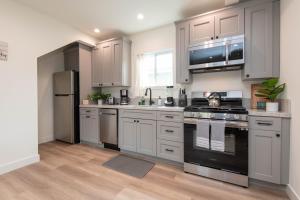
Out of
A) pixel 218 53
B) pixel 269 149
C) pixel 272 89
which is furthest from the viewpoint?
pixel 218 53

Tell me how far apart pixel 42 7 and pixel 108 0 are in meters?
1.26

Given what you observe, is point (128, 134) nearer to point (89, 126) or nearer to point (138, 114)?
point (138, 114)

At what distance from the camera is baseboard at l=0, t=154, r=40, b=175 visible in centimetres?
222

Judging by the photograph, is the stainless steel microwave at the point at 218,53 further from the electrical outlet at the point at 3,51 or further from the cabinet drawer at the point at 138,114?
the electrical outlet at the point at 3,51

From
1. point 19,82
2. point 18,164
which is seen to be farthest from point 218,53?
point 18,164

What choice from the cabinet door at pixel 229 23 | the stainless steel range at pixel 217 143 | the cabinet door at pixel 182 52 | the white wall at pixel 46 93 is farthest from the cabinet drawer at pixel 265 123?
the white wall at pixel 46 93

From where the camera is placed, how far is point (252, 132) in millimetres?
1906

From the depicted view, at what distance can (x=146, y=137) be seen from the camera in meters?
2.70

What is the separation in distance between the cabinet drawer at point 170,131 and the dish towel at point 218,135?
0.50m

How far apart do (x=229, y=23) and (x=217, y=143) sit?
1.85m

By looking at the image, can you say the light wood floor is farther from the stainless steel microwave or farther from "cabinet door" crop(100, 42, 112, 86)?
"cabinet door" crop(100, 42, 112, 86)

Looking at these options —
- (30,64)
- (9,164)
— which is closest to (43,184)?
(9,164)

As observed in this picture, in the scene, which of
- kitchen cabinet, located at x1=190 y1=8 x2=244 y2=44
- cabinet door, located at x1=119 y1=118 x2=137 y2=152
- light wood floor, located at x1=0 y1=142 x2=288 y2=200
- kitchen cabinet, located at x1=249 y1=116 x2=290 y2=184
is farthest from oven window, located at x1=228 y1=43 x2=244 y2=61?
cabinet door, located at x1=119 y1=118 x2=137 y2=152

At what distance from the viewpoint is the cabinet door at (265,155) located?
5.87 feet
